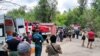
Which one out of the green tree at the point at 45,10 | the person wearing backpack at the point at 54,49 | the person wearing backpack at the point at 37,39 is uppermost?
the person wearing backpack at the point at 54,49

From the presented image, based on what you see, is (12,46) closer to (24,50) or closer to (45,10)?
(24,50)

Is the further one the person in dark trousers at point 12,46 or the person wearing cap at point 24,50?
the person in dark trousers at point 12,46

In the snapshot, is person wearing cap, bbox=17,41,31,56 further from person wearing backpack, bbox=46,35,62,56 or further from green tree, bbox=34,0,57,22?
green tree, bbox=34,0,57,22

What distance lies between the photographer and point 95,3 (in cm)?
4522

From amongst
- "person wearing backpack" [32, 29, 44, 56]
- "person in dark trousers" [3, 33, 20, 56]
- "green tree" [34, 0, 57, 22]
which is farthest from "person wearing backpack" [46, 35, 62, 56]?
"green tree" [34, 0, 57, 22]

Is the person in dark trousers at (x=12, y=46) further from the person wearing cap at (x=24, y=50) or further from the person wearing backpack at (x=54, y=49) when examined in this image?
the person wearing cap at (x=24, y=50)

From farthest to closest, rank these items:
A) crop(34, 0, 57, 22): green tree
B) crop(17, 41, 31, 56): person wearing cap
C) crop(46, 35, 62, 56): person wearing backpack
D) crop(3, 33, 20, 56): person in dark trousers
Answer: crop(34, 0, 57, 22): green tree < crop(3, 33, 20, 56): person in dark trousers < crop(46, 35, 62, 56): person wearing backpack < crop(17, 41, 31, 56): person wearing cap

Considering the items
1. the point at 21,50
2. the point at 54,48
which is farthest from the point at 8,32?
the point at 21,50

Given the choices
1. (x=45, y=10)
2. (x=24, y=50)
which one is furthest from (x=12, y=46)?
(x=45, y=10)

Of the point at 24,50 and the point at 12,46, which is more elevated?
the point at 24,50

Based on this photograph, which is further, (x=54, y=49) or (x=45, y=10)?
(x=45, y=10)

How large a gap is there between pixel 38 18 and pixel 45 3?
366 centimetres

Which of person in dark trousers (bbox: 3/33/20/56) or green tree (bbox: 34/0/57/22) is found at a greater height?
A: person in dark trousers (bbox: 3/33/20/56)

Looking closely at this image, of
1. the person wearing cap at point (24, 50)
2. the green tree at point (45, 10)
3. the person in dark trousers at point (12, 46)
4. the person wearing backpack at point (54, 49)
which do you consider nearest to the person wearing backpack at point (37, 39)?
the person in dark trousers at point (12, 46)
